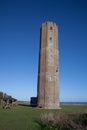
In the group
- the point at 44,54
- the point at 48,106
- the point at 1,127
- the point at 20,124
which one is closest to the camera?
the point at 1,127

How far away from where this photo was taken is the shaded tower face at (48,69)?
33.4 metres

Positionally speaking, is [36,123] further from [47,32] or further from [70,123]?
[47,32]

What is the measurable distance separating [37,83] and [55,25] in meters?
12.3

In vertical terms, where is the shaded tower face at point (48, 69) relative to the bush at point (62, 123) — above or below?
above

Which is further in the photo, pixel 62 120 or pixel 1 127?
pixel 62 120

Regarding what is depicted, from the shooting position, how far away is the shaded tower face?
3341cm

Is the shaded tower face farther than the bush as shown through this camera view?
Yes

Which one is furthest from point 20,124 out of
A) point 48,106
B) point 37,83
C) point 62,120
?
point 37,83

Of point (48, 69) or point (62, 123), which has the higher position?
point (48, 69)

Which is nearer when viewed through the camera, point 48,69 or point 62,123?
point 62,123

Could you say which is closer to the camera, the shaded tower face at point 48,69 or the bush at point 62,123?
the bush at point 62,123

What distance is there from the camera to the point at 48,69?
34.2 meters

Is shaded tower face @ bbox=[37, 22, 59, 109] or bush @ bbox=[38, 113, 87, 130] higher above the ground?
shaded tower face @ bbox=[37, 22, 59, 109]

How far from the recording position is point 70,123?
46.4 ft
